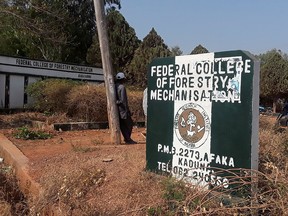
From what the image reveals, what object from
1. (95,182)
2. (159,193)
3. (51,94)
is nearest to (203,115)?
(159,193)

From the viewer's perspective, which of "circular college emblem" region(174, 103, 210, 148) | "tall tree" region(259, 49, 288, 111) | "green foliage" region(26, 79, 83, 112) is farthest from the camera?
"tall tree" region(259, 49, 288, 111)

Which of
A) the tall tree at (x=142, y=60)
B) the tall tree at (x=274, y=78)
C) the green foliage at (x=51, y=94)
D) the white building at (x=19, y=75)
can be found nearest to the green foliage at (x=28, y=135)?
the green foliage at (x=51, y=94)

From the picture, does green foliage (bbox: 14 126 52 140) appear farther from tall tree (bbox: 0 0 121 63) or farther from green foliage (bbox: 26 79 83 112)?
tall tree (bbox: 0 0 121 63)

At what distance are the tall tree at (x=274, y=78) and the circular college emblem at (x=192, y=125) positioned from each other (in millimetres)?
34976

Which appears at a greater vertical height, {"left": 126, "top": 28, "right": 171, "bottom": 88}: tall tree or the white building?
{"left": 126, "top": 28, "right": 171, "bottom": 88}: tall tree

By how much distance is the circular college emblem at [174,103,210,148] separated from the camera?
436 centimetres

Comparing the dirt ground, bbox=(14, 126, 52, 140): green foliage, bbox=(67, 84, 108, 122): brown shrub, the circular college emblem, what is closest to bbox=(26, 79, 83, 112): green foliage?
bbox=(67, 84, 108, 122): brown shrub

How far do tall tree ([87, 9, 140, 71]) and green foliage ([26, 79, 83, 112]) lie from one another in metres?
12.6

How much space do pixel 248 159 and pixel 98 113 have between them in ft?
33.2

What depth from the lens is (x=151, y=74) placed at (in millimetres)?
5113

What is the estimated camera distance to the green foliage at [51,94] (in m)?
14.5

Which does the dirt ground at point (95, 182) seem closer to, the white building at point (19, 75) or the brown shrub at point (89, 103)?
the brown shrub at point (89, 103)

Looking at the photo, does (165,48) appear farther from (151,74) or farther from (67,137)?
(151,74)

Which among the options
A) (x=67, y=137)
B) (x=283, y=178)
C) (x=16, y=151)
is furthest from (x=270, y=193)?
(x=67, y=137)
